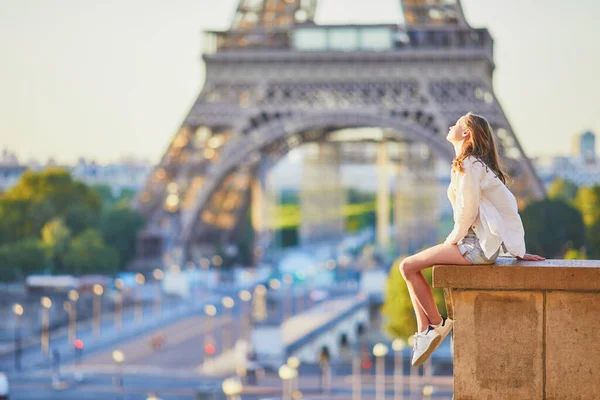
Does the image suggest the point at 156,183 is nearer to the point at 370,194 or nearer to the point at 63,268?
the point at 63,268

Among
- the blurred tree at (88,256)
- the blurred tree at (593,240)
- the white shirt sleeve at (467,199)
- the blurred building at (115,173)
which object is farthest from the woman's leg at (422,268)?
the blurred building at (115,173)

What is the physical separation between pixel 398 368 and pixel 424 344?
3315 centimetres

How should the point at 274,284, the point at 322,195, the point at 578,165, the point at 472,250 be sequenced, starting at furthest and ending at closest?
1. the point at 578,165
2. the point at 322,195
3. the point at 274,284
4. the point at 472,250

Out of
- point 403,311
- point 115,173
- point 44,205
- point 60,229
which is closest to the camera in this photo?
→ point 403,311

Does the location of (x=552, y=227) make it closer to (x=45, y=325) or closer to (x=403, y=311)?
(x=403, y=311)

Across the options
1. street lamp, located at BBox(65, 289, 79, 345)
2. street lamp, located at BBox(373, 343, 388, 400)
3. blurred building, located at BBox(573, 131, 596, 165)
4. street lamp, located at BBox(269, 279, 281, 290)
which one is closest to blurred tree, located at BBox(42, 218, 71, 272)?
street lamp, located at BBox(65, 289, 79, 345)

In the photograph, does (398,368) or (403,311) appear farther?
(398,368)

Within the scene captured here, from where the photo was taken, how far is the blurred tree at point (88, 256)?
6144 cm

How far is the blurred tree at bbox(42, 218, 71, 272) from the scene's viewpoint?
61.8 meters

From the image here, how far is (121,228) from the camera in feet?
220

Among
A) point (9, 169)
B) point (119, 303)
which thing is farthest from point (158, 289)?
point (9, 169)

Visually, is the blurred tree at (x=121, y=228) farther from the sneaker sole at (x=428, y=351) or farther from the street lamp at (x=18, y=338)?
the sneaker sole at (x=428, y=351)

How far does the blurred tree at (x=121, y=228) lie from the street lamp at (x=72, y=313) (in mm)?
12400

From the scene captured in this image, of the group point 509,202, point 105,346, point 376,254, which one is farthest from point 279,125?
point 509,202
